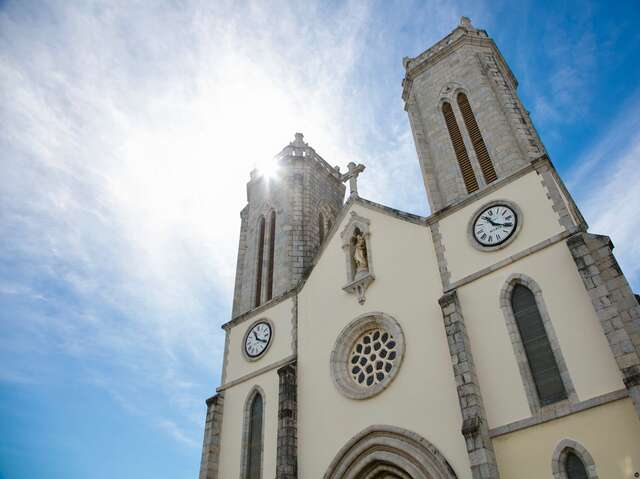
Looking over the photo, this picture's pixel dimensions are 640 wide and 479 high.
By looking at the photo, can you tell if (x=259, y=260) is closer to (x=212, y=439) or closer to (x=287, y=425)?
(x=212, y=439)

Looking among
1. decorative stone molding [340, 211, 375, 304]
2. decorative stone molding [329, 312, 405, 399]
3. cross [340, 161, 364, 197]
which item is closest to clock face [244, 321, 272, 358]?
decorative stone molding [329, 312, 405, 399]

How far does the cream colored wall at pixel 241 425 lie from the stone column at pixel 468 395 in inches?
217

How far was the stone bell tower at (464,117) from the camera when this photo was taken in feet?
47.6

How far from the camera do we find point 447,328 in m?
11.8

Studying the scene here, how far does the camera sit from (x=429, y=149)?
1658 cm

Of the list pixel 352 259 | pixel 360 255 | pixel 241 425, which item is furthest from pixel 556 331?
pixel 241 425

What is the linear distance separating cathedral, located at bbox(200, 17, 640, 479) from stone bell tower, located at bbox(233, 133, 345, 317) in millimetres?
111

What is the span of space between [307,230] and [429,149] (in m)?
5.11

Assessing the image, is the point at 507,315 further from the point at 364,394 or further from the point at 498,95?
the point at 498,95

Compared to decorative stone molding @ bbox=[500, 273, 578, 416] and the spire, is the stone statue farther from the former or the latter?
the spire

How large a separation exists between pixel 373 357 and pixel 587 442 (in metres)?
5.40

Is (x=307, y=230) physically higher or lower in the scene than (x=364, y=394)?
higher

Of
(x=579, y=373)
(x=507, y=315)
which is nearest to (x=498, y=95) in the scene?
(x=507, y=315)

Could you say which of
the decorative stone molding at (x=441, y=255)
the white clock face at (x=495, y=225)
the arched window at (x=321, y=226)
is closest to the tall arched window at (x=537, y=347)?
the white clock face at (x=495, y=225)
